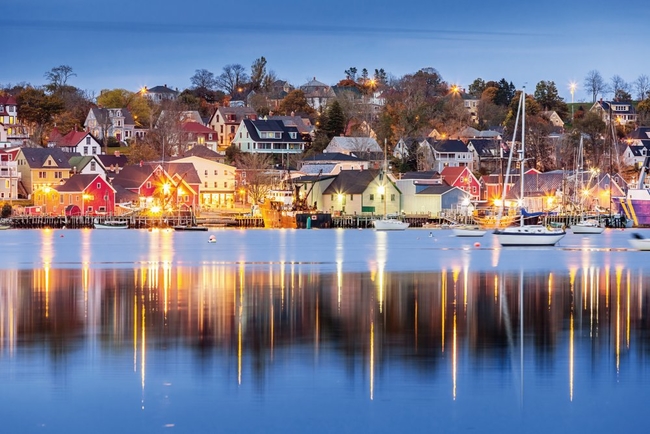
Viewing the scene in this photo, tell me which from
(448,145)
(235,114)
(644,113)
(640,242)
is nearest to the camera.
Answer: (640,242)

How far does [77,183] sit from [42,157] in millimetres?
11306

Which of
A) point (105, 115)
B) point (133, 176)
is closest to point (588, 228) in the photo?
point (133, 176)

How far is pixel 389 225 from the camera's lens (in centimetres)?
10681

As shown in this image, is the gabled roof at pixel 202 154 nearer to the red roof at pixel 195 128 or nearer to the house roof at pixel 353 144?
the house roof at pixel 353 144

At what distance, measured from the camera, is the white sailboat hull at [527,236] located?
67.9m

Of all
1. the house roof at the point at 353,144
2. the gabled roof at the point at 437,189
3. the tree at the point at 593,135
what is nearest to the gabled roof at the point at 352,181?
the gabled roof at the point at 437,189

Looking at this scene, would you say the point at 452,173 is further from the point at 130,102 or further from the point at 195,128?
the point at 130,102

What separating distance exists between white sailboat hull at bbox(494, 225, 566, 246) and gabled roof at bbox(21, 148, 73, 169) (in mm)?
72795

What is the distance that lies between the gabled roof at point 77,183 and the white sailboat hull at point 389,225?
32.5m

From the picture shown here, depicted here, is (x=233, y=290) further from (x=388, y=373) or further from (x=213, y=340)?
(x=388, y=373)

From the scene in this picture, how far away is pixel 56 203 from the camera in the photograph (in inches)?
4739

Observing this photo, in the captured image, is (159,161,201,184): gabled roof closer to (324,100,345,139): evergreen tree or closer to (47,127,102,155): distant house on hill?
(47,127,102,155): distant house on hill

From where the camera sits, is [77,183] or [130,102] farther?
[130,102]

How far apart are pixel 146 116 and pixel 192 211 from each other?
63.9 metres
